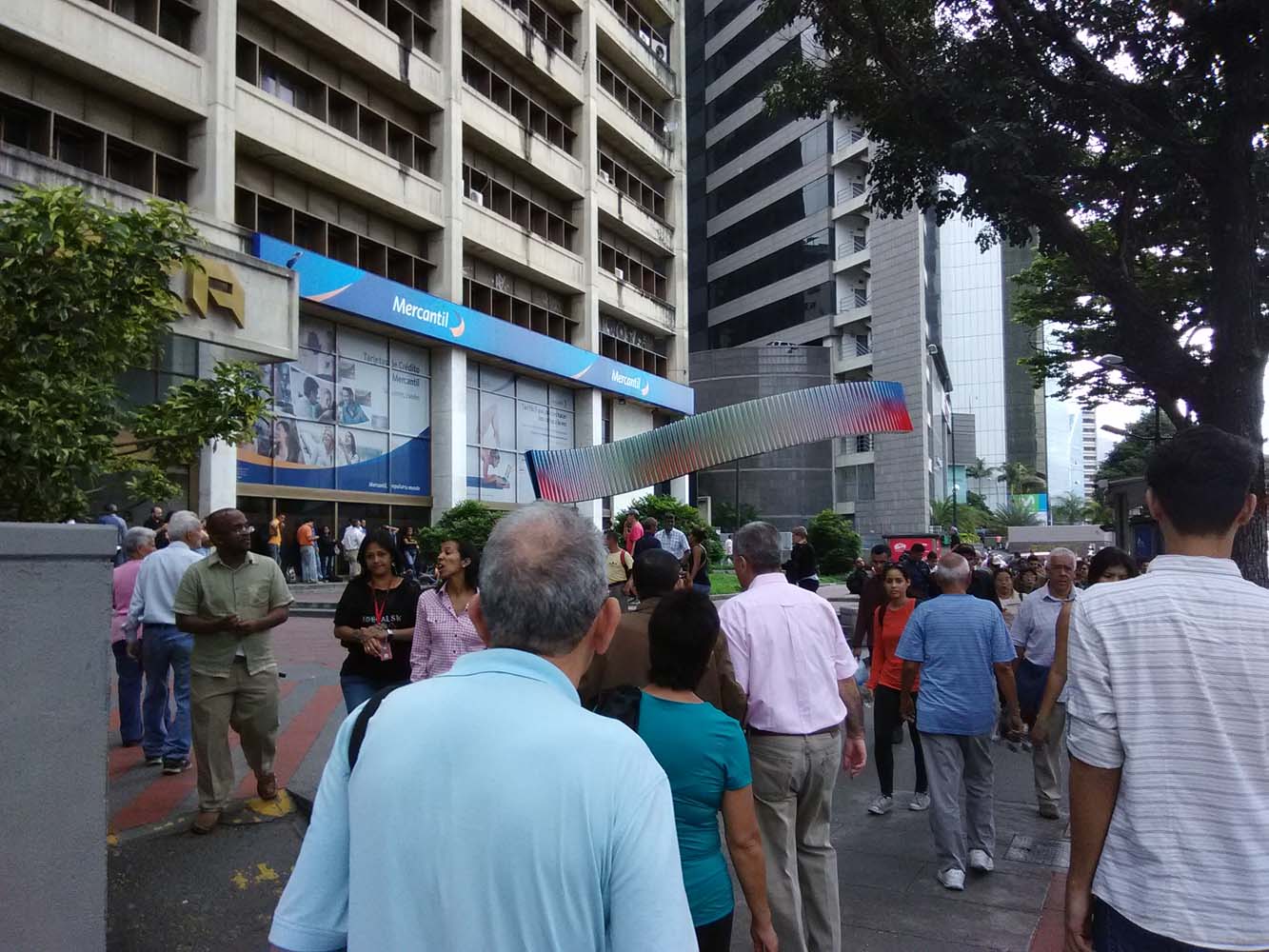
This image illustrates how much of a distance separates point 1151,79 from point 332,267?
17515 millimetres

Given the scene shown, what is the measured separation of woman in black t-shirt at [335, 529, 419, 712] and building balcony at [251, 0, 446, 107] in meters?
20.0

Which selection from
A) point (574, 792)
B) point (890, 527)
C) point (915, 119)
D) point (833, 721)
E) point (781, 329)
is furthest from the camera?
point (781, 329)

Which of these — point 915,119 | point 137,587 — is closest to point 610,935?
point 137,587

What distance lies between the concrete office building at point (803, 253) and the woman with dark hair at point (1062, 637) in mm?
48624

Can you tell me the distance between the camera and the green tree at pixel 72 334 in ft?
16.6

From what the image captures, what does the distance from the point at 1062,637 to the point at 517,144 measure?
27.0 m

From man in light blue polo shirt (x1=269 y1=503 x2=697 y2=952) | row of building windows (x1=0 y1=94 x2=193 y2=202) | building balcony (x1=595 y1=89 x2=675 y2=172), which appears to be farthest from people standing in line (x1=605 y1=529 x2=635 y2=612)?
building balcony (x1=595 y1=89 x2=675 y2=172)

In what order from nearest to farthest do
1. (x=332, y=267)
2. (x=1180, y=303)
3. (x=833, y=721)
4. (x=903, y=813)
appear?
1. (x=833, y=721)
2. (x=903, y=813)
3. (x=1180, y=303)
4. (x=332, y=267)

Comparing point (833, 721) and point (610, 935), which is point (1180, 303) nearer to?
point (833, 721)

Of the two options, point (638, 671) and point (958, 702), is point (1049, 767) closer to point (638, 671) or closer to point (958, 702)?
point (958, 702)

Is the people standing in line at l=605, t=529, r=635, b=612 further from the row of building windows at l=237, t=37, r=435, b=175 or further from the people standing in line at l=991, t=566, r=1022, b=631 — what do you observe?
the row of building windows at l=237, t=37, r=435, b=175

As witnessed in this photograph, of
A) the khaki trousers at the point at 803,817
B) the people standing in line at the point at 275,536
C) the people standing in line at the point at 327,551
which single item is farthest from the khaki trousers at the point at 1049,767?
the people standing in line at the point at 327,551

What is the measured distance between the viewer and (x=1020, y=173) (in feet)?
29.2

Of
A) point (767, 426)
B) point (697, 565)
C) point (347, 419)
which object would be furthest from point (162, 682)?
point (347, 419)
